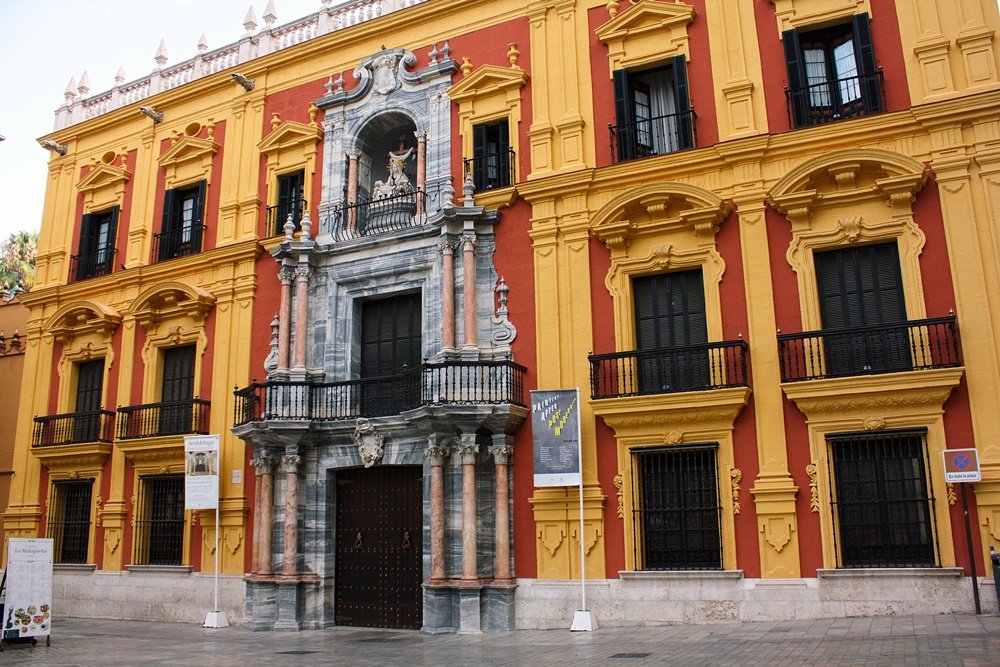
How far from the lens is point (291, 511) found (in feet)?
57.8

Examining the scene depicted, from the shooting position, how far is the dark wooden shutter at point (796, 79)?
51.2 ft

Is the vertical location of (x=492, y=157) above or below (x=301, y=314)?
above

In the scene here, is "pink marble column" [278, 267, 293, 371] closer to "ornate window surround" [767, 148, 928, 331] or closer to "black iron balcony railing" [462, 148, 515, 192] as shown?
"black iron balcony railing" [462, 148, 515, 192]

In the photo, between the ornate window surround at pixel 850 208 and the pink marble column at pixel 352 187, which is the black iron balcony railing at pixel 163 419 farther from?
the ornate window surround at pixel 850 208

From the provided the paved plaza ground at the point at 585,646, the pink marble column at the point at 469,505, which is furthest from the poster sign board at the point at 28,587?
the pink marble column at the point at 469,505

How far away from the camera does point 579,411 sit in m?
15.4

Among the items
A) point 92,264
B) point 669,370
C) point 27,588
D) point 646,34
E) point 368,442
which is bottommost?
point 27,588

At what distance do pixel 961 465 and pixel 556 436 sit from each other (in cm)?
621

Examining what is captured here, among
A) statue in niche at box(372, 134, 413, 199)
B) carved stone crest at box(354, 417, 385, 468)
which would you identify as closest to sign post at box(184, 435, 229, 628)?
carved stone crest at box(354, 417, 385, 468)

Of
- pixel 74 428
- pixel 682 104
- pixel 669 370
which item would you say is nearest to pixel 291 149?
pixel 74 428

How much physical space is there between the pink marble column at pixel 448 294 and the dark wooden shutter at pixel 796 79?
269 inches

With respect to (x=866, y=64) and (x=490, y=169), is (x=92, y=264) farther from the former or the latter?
(x=866, y=64)

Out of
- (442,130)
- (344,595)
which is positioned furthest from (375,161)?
(344,595)

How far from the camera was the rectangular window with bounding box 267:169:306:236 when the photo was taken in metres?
20.4
